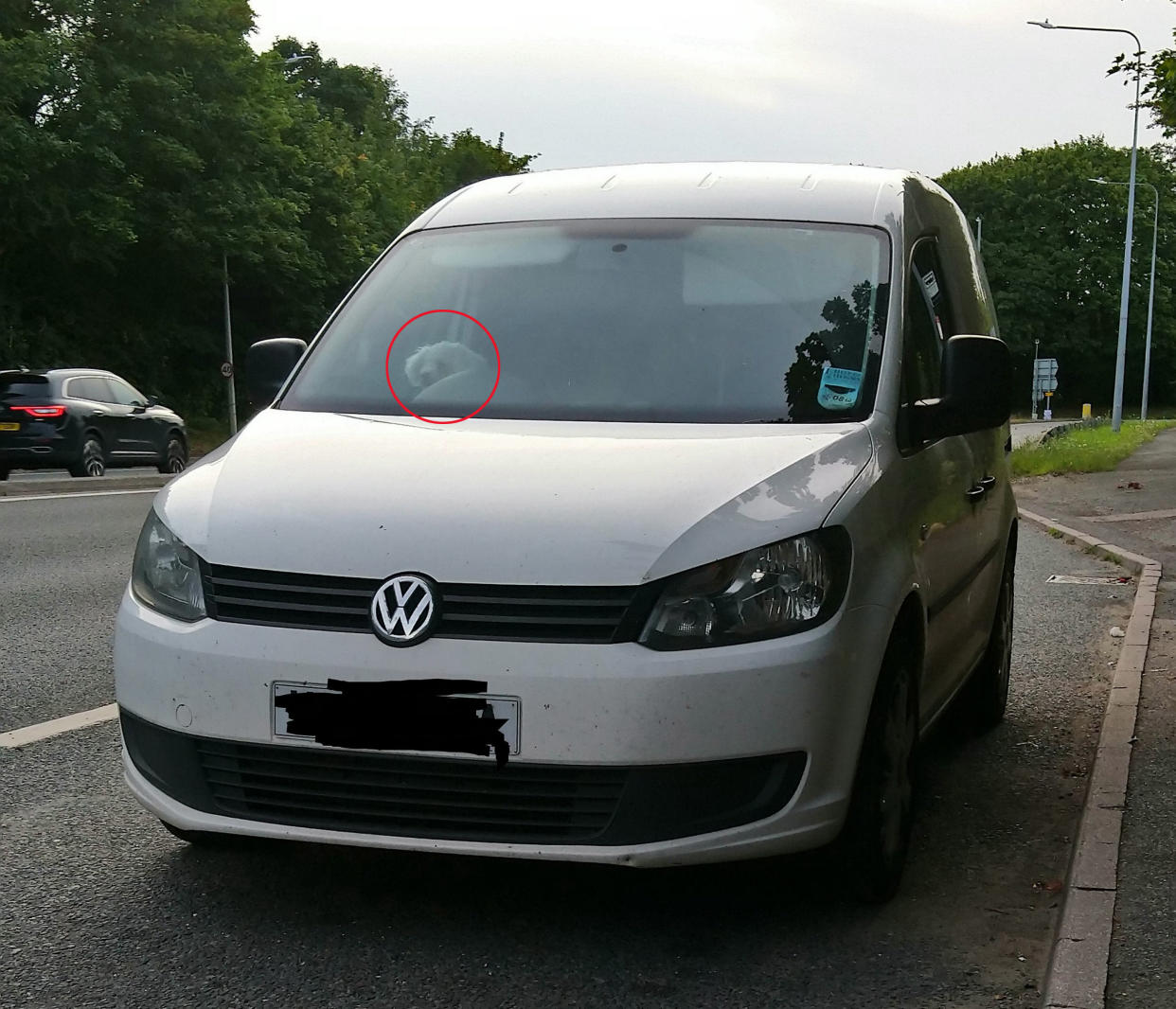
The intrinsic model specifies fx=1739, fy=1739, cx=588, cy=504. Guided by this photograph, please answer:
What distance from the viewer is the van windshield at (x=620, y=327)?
459 centimetres

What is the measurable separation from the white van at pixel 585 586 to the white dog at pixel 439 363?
0.01 m

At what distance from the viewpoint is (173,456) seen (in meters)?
27.5

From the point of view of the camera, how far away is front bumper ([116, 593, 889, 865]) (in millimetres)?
3633

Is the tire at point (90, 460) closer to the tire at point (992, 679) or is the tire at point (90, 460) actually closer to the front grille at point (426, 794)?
the tire at point (992, 679)

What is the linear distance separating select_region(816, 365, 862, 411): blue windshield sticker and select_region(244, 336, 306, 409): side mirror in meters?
1.65

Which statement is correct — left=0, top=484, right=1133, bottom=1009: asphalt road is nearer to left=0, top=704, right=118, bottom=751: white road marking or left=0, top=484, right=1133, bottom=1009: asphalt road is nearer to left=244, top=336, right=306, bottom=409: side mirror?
left=0, top=704, right=118, bottom=751: white road marking

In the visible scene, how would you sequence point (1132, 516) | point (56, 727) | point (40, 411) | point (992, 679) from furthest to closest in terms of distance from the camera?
point (40, 411)
point (1132, 516)
point (992, 679)
point (56, 727)

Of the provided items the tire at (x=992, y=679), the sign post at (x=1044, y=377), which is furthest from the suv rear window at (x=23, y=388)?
the sign post at (x=1044, y=377)

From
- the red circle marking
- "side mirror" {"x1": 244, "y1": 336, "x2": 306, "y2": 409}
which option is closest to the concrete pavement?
the red circle marking

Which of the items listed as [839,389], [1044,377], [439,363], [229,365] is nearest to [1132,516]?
[839,389]

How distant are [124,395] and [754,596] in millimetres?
23501

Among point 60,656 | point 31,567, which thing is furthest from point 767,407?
point 31,567

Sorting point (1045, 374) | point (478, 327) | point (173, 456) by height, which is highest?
point (478, 327)

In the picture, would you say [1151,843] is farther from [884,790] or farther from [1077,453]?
[1077,453]
